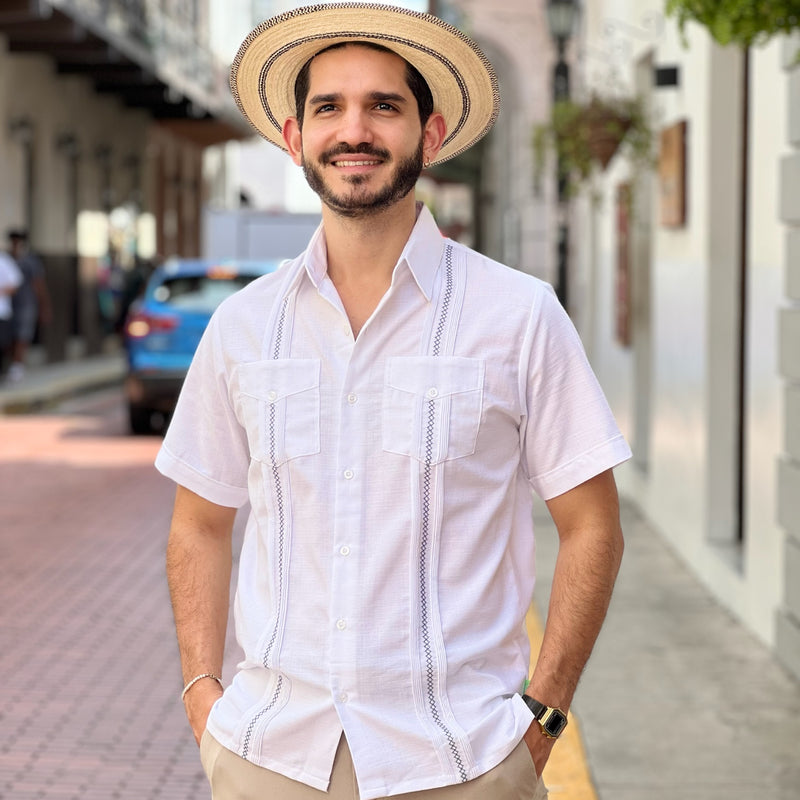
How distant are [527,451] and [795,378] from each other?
362cm

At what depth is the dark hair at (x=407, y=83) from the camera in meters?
2.60

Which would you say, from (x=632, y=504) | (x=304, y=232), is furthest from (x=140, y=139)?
(x=632, y=504)

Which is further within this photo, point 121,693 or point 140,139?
point 140,139

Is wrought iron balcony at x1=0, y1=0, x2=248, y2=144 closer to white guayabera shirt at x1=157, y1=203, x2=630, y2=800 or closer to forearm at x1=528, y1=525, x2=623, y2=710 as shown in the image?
white guayabera shirt at x1=157, y1=203, x2=630, y2=800

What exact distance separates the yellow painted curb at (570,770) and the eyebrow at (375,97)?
2552mm

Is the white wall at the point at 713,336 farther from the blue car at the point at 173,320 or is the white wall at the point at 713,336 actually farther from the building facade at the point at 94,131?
the building facade at the point at 94,131

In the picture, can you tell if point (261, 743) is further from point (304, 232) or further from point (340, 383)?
point (304, 232)

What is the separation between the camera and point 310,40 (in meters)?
2.62

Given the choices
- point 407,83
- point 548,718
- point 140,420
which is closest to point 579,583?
point 548,718

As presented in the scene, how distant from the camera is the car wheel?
1650 centimetres

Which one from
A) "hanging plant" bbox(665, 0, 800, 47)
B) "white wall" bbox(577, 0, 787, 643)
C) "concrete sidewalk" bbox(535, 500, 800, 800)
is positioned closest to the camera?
"hanging plant" bbox(665, 0, 800, 47)

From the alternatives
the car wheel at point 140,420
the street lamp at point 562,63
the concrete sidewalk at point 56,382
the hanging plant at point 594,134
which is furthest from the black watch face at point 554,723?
the concrete sidewalk at point 56,382

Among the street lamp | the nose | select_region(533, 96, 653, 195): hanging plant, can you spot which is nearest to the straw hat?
the nose

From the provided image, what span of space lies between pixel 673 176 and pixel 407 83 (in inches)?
267
